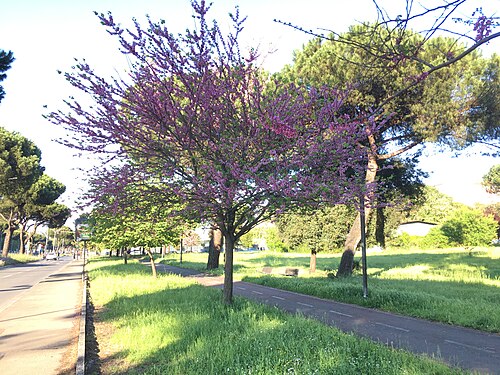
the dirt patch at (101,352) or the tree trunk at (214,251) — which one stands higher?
the tree trunk at (214,251)

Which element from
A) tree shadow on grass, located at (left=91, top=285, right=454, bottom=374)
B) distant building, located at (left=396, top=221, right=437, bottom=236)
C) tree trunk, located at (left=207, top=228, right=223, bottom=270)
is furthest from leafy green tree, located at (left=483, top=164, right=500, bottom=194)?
tree shadow on grass, located at (left=91, top=285, right=454, bottom=374)

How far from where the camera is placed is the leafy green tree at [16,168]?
37.5 m

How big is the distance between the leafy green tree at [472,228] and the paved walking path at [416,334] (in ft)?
133

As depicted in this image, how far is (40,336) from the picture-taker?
327 inches

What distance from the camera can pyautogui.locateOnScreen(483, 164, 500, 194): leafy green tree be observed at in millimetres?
58906

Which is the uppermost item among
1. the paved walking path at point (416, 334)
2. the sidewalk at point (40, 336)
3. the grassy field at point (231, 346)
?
the grassy field at point (231, 346)

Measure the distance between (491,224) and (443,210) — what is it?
1049 inches

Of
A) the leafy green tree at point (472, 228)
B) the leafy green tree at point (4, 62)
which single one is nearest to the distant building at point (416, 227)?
the leafy green tree at point (472, 228)

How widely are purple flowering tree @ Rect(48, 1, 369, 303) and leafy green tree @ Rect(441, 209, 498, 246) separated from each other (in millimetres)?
45551

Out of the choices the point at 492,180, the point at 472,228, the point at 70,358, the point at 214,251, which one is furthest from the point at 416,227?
the point at 70,358

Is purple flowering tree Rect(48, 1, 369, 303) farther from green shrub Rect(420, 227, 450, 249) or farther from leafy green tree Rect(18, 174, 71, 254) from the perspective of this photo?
green shrub Rect(420, 227, 450, 249)

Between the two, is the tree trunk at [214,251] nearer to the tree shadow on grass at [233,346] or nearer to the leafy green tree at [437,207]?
the tree shadow on grass at [233,346]

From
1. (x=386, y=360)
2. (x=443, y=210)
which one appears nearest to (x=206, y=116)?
(x=386, y=360)

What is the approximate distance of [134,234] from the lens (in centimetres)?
1862
